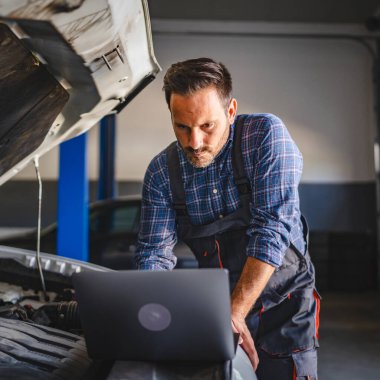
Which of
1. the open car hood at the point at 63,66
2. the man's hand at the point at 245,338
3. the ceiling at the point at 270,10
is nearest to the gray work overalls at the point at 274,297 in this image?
the man's hand at the point at 245,338

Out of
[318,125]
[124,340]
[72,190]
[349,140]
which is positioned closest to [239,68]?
[318,125]

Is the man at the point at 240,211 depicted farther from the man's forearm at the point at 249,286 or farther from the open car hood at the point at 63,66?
the open car hood at the point at 63,66

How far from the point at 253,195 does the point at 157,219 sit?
1.12 feet

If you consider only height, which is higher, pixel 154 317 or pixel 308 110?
pixel 308 110

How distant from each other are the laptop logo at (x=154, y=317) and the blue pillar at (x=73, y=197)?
6.45ft

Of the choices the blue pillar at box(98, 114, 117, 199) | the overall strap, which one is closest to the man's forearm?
the overall strap

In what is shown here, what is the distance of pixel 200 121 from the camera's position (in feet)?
4.62

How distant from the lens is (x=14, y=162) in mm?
1637

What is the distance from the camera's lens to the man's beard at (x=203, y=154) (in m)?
1.46

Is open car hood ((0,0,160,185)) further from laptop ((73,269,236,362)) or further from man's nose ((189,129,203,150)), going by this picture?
laptop ((73,269,236,362))

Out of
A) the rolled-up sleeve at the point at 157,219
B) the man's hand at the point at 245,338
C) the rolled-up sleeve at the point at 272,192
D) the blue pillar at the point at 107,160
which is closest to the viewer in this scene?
the man's hand at the point at 245,338

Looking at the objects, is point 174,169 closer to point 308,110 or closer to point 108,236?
point 108,236

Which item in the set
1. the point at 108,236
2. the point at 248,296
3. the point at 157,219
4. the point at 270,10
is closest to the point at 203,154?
the point at 157,219

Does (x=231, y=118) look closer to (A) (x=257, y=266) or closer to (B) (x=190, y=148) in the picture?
(B) (x=190, y=148)
